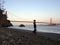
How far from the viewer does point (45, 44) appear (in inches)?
333

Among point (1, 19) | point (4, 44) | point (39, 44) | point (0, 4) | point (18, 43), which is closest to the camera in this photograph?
point (4, 44)

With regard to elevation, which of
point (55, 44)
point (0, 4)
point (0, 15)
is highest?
point (0, 4)

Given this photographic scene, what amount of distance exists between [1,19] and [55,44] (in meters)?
12.8

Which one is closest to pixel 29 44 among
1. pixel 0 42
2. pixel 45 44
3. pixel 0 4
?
pixel 45 44

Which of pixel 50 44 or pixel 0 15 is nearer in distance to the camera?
pixel 50 44

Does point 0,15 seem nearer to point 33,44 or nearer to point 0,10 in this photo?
point 0,10

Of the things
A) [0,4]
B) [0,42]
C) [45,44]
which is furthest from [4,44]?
[0,4]

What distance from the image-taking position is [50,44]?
8.65 meters

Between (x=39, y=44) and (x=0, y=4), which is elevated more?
(x=0, y=4)

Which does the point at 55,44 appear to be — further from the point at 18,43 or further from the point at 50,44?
the point at 18,43

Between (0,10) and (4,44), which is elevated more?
(0,10)

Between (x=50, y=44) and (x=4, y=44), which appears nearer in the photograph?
(x=4, y=44)

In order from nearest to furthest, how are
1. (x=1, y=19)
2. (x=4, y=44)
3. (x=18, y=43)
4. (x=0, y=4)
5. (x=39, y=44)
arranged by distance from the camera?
(x=4, y=44) → (x=18, y=43) → (x=39, y=44) → (x=0, y=4) → (x=1, y=19)

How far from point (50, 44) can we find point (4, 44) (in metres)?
2.64
